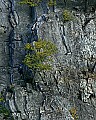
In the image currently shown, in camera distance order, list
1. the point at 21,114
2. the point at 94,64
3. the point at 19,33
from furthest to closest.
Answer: the point at 19,33, the point at 94,64, the point at 21,114

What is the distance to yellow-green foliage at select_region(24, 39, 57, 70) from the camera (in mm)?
47341

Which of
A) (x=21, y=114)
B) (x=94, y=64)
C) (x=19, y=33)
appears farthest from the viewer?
(x=19, y=33)

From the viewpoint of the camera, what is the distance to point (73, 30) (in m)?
49.4

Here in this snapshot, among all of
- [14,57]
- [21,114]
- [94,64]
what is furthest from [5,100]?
[94,64]

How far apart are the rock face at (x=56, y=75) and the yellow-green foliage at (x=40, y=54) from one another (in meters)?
0.84

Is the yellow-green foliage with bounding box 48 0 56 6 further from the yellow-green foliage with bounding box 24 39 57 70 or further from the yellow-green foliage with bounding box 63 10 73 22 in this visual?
the yellow-green foliage with bounding box 24 39 57 70

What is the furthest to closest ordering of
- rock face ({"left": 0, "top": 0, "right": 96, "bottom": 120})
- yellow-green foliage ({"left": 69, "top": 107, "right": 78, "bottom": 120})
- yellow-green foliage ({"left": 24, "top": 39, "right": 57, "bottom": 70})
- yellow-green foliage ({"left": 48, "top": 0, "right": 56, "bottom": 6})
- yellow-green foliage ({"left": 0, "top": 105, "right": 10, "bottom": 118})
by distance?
yellow-green foliage ({"left": 48, "top": 0, "right": 56, "bottom": 6}) < yellow-green foliage ({"left": 24, "top": 39, "right": 57, "bottom": 70}) < yellow-green foliage ({"left": 0, "top": 105, "right": 10, "bottom": 118}) < rock face ({"left": 0, "top": 0, "right": 96, "bottom": 120}) < yellow-green foliage ({"left": 69, "top": 107, "right": 78, "bottom": 120})

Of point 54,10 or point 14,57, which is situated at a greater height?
point 54,10

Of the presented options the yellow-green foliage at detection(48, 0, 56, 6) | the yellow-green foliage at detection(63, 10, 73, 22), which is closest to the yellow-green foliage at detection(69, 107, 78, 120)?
the yellow-green foliage at detection(63, 10, 73, 22)

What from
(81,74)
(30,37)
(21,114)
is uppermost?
(30,37)

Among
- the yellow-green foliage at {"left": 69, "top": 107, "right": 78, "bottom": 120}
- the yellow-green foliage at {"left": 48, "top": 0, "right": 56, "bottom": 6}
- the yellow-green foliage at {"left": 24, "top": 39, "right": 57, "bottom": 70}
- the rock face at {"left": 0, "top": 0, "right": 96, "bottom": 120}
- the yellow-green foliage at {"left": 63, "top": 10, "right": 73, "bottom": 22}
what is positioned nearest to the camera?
the yellow-green foliage at {"left": 69, "top": 107, "right": 78, "bottom": 120}

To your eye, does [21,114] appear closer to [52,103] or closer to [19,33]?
[52,103]

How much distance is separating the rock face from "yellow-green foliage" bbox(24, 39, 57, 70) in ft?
2.76

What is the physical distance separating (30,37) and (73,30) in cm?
483
